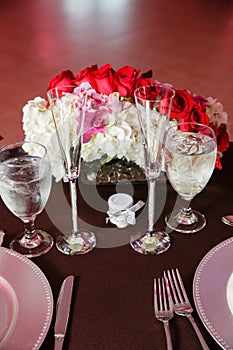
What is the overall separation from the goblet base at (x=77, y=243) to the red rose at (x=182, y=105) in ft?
1.17

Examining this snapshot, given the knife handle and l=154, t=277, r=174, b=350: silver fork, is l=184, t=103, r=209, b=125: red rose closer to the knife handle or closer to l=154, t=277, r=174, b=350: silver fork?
l=154, t=277, r=174, b=350: silver fork

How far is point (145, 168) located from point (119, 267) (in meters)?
0.21

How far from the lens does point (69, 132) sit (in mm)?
954

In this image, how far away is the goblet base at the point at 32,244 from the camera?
0.98 metres

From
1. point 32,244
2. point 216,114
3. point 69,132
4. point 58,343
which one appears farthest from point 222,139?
point 58,343

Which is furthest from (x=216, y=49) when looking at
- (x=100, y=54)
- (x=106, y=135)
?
(x=106, y=135)

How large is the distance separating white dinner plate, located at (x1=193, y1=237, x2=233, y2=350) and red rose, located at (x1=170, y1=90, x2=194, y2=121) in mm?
329

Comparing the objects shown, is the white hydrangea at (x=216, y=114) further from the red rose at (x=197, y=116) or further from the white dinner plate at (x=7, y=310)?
the white dinner plate at (x=7, y=310)

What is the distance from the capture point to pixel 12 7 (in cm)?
490

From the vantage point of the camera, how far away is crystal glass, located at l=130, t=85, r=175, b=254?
3.00 feet

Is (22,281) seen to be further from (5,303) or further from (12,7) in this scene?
(12,7)

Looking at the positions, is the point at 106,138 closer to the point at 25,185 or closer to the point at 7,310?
the point at 25,185

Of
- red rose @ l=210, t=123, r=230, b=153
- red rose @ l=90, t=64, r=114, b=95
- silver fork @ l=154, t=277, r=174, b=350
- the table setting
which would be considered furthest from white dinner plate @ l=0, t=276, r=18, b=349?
red rose @ l=210, t=123, r=230, b=153

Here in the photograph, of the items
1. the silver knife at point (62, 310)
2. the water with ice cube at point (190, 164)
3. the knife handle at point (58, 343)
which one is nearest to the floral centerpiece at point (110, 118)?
the water with ice cube at point (190, 164)
